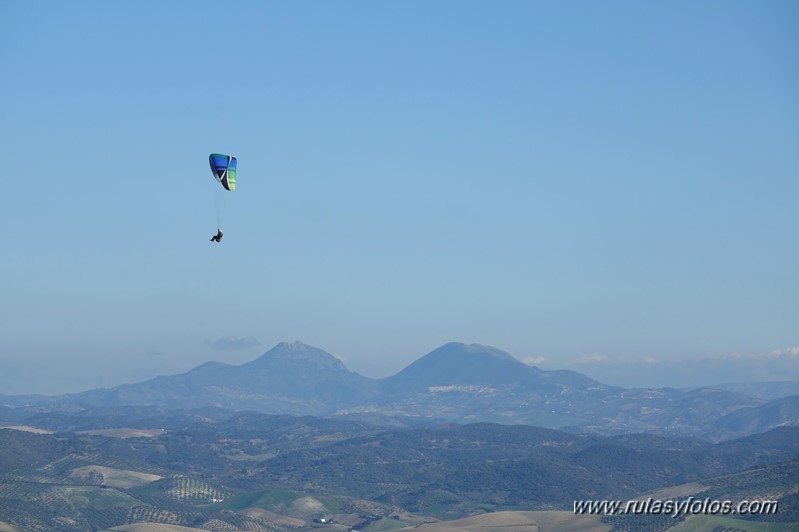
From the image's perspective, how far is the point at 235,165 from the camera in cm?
14525

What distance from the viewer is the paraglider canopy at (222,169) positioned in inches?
5620

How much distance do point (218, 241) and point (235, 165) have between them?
1532 cm

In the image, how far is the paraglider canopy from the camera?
468ft

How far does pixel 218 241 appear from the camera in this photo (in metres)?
134

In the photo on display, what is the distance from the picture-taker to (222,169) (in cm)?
14288

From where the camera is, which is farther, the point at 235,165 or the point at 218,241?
the point at 235,165

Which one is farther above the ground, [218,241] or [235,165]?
[235,165]
